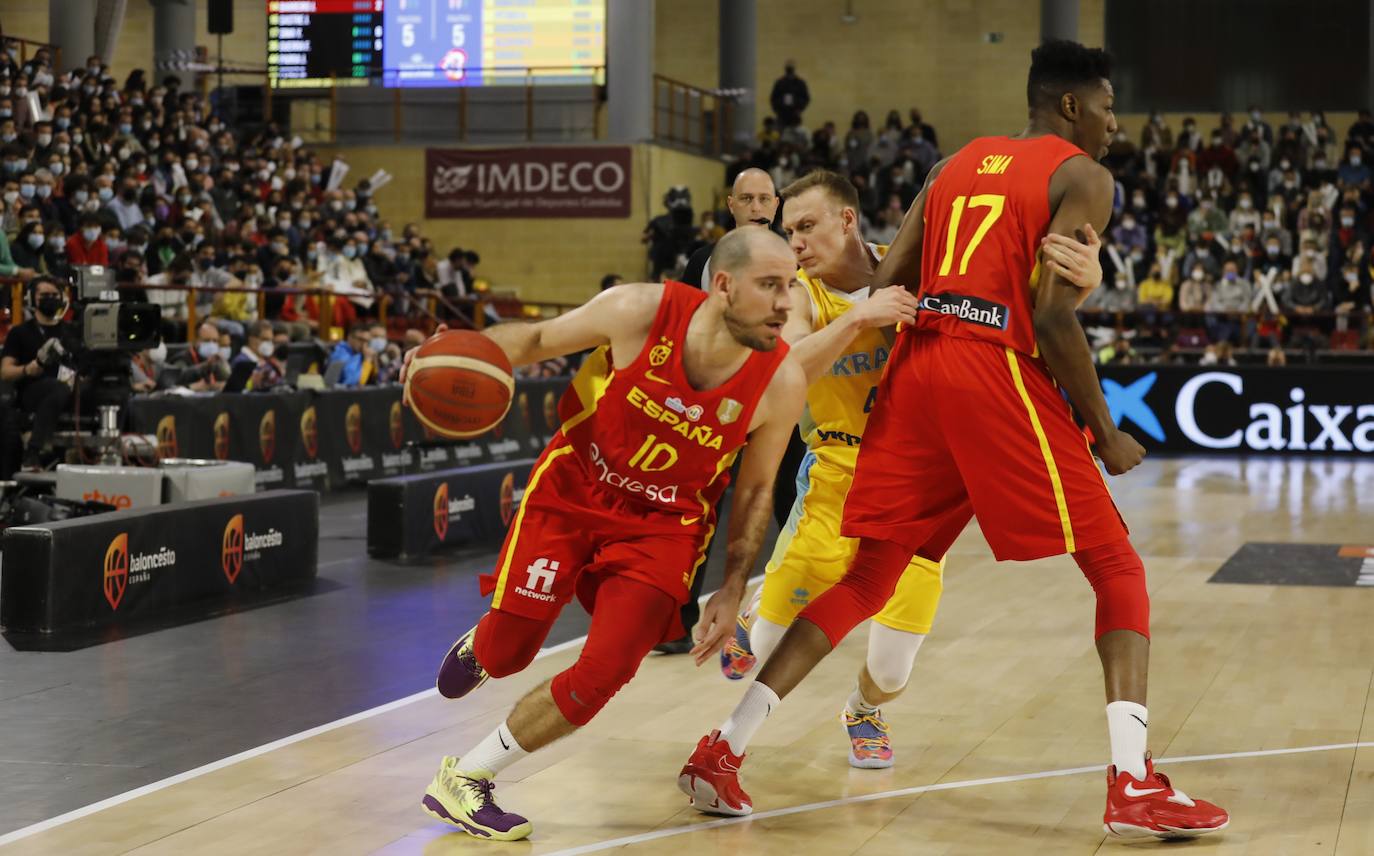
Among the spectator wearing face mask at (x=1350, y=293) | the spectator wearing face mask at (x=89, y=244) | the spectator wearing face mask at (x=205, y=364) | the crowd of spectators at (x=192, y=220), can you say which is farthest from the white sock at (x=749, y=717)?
the spectator wearing face mask at (x=1350, y=293)

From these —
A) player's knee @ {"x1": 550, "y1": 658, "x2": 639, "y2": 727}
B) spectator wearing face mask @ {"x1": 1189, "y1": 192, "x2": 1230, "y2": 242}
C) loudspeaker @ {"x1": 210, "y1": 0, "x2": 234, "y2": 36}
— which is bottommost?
player's knee @ {"x1": 550, "y1": 658, "x2": 639, "y2": 727}

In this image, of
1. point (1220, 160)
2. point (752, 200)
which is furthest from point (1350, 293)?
point (752, 200)

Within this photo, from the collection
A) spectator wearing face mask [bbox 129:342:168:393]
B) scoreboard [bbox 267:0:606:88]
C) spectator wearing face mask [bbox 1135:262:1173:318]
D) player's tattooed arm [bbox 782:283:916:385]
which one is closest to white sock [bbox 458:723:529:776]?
player's tattooed arm [bbox 782:283:916:385]

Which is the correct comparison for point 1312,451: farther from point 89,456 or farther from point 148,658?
point 148,658

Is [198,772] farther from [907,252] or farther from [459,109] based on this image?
[459,109]

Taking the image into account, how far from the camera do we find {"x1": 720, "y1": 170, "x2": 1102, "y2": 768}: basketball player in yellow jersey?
533 centimetres

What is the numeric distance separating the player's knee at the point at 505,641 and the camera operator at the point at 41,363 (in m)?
6.95

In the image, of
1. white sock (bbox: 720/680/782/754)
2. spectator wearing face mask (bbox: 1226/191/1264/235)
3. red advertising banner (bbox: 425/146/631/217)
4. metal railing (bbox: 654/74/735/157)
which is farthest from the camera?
metal railing (bbox: 654/74/735/157)

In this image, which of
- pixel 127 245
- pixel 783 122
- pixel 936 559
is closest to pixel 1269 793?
pixel 936 559

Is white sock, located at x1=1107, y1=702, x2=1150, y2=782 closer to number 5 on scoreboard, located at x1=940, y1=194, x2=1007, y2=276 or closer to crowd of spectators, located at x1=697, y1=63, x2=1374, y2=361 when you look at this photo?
number 5 on scoreboard, located at x1=940, y1=194, x2=1007, y2=276

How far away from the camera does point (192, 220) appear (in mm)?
18391

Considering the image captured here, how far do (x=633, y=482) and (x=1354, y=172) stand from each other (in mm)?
23236

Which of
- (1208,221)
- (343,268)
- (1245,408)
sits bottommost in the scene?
(1245,408)

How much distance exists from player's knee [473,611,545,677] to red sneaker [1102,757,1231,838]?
154 cm
